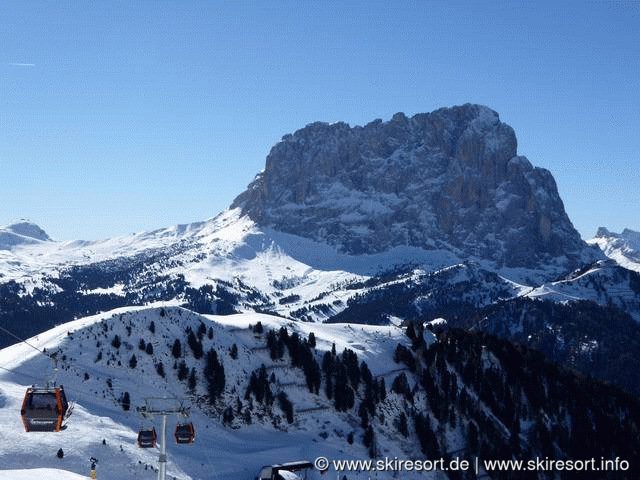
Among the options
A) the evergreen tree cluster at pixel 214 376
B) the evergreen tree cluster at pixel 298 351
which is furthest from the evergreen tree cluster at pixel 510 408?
the evergreen tree cluster at pixel 214 376

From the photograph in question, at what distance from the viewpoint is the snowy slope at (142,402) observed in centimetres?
7400

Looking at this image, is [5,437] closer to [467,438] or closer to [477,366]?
[467,438]

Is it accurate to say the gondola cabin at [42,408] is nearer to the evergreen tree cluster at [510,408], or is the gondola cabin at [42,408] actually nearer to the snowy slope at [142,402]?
the snowy slope at [142,402]

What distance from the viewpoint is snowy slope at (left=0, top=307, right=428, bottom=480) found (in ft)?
243

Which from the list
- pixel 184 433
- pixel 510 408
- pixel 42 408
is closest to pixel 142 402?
pixel 184 433

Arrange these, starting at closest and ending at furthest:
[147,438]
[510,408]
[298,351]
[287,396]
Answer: [147,438]
[287,396]
[298,351]
[510,408]

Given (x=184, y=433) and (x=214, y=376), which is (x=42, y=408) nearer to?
(x=184, y=433)

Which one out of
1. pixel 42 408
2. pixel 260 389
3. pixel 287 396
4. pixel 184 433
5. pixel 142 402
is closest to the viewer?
pixel 42 408


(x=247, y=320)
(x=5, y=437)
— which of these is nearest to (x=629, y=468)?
(x=247, y=320)

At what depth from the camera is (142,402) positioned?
94062 millimetres

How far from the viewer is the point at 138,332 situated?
10906 centimetres

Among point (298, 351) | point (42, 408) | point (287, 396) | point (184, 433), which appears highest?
point (298, 351)

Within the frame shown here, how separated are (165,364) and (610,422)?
81.2 metres

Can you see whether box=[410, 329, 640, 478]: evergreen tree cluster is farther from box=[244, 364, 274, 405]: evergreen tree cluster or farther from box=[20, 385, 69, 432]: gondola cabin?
box=[20, 385, 69, 432]: gondola cabin
